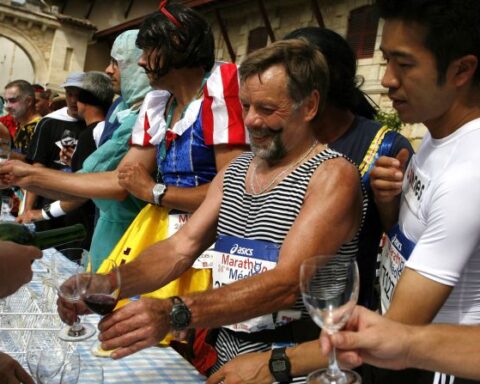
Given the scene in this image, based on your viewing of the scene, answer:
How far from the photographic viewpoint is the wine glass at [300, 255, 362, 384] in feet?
3.86

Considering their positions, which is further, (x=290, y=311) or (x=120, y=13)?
(x=120, y=13)

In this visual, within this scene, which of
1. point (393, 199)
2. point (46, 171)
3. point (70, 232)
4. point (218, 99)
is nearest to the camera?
point (393, 199)

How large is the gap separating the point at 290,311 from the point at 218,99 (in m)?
1.17

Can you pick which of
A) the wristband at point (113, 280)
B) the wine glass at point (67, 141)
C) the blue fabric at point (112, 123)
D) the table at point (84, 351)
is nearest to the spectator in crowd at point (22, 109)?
the wine glass at point (67, 141)

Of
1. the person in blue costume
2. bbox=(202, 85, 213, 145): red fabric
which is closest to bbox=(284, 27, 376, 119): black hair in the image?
bbox=(202, 85, 213, 145): red fabric

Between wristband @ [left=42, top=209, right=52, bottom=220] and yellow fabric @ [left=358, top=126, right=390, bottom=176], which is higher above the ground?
yellow fabric @ [left=358, top=126, right=390, bottom=176]

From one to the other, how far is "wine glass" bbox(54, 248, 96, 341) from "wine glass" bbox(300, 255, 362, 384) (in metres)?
0.73

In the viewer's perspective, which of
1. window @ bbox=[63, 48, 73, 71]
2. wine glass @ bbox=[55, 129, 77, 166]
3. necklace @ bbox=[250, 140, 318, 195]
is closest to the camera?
necklace @ bbox=[250, 140, 318, 195]

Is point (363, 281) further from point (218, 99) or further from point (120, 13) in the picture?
point (120, 13)

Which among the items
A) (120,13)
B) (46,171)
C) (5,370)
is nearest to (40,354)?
(5,370)

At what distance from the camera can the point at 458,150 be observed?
57.1 inches

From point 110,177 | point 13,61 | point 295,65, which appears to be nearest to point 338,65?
point 295,65

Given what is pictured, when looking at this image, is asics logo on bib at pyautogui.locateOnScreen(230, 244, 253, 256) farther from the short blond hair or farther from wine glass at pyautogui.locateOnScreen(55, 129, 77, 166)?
wine glass at pyautogui.locateOnScreen(55, 129, 77, 166)

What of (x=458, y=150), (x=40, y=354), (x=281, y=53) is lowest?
(x=40, y=354)
